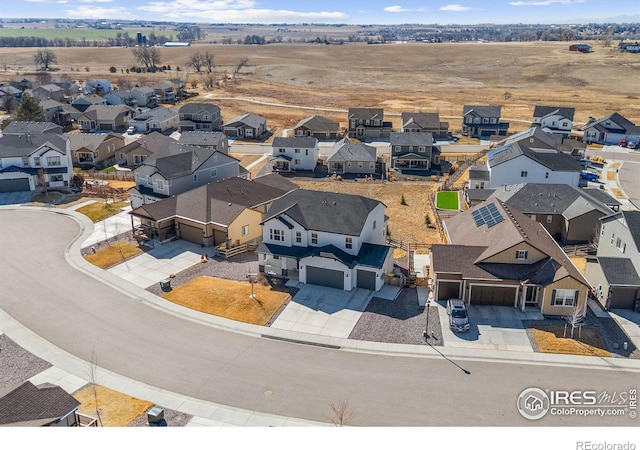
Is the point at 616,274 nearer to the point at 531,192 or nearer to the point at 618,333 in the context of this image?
the point at 618,333

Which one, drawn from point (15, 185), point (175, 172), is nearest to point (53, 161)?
point (15, 185)

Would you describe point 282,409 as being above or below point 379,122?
below

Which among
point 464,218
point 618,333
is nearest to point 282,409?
point 618,333

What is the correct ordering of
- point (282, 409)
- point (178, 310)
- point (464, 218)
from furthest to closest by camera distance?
1. point (464, 218)
2. point (178, 310)
3. point (282, 409)

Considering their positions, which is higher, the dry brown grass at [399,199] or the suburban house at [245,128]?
the suburban house at [245,128]

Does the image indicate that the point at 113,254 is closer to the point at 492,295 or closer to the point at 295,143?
the point at 492,295

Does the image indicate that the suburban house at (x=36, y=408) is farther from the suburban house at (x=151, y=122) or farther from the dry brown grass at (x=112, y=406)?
the suburban house at (x=151, y=122)

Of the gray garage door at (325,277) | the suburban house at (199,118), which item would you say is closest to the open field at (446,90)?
the suburban house at (199,118)
